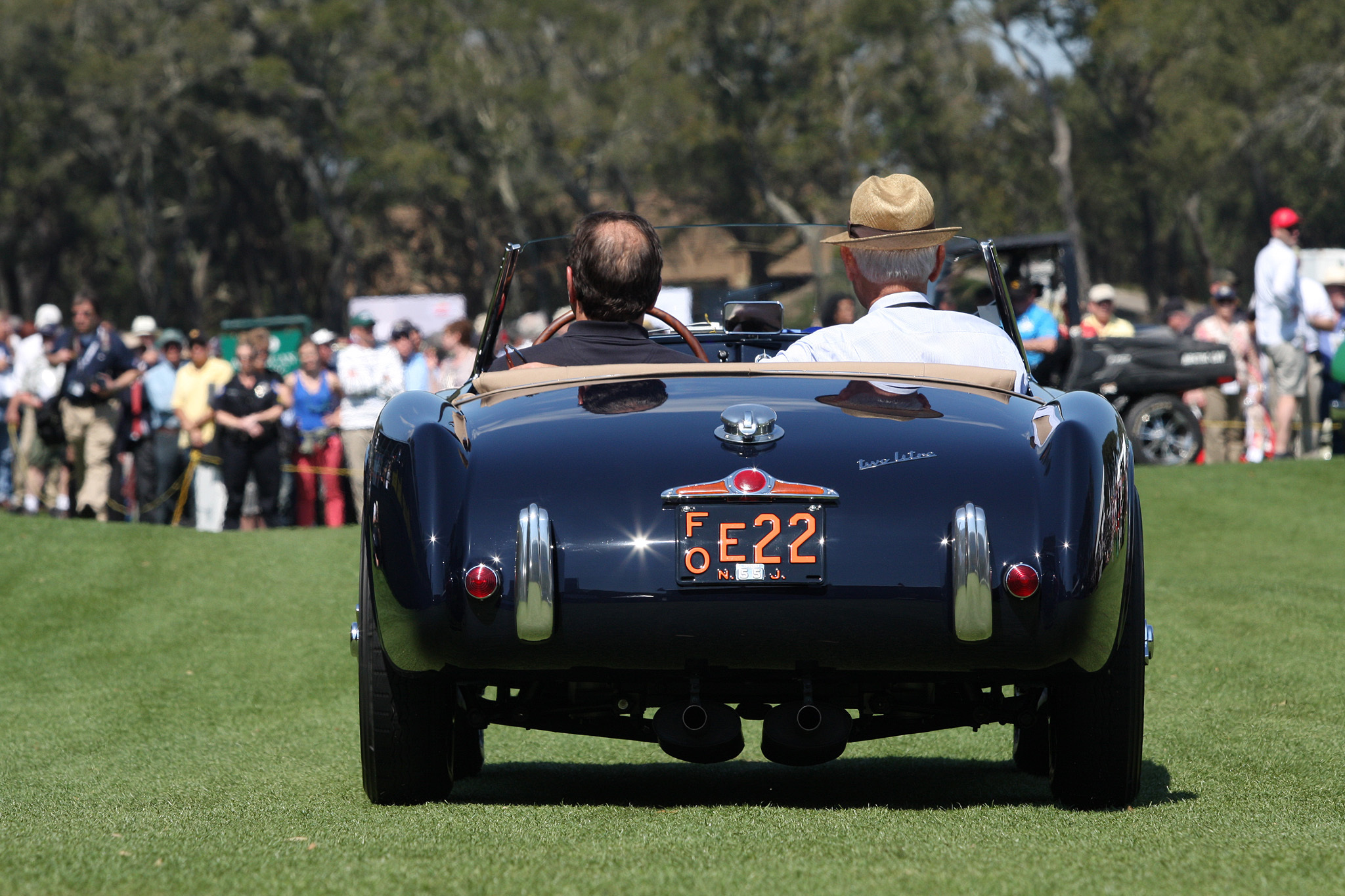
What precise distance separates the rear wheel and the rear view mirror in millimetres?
10578

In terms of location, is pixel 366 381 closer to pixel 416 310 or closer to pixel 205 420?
pixel 205 420

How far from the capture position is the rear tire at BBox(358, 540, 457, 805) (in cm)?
369

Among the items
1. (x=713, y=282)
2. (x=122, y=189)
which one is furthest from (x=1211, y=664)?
(x=122, y=189)

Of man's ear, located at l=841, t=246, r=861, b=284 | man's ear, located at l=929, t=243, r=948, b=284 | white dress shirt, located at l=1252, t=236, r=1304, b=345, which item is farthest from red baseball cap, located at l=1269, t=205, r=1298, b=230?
man's ear, located at l=841, t=246, r=861, b=284

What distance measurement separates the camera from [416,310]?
3772cm

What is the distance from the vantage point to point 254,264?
6000 centimetres

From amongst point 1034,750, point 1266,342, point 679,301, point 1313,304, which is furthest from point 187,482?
point 1034,750

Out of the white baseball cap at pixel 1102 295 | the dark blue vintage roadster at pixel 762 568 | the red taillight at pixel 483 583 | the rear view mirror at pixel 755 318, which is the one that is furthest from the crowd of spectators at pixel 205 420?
the red taillight at pixel 483 583

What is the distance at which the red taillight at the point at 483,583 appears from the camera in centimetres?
328

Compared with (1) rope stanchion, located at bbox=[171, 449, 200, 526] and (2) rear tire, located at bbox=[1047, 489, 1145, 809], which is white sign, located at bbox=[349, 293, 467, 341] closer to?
(1) rope stanchion, located at bbox=[171, 449, 200, 526]

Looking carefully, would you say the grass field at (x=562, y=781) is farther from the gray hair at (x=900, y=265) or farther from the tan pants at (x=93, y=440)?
the tan pants at (x=93, y=440)

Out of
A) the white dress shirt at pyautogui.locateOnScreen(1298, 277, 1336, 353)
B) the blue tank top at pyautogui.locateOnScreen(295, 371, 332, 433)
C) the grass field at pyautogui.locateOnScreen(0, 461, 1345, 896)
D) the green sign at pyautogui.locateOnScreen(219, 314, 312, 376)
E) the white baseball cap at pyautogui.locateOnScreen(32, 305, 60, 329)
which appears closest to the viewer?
the grass field at pyautogui.locateOnScreen(0, 461, 1345, 896)

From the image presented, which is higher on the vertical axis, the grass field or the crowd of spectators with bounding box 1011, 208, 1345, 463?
the crowd of spectators with bounding box 1011, 208, 1345, 463

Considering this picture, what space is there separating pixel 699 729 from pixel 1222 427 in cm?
1383
